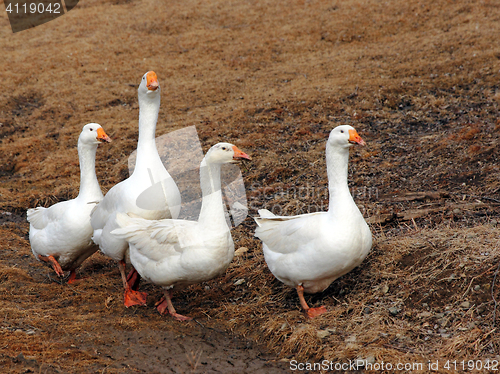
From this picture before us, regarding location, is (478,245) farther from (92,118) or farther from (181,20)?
(181,20)

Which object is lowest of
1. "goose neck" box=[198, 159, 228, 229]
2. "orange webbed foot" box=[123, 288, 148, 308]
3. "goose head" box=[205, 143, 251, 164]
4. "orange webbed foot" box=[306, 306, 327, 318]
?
"orange webbed foot" box=[123, 288, 148, 308]

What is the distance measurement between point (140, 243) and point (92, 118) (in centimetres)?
888

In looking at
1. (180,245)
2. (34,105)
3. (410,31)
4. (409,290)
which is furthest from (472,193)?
(34,105)

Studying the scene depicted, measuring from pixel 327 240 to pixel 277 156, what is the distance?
17.4ft

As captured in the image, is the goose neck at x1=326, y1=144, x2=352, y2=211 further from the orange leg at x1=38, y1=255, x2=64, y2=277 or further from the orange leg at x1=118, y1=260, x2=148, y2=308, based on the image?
the orange leg at x1=38, y1=255, x2=64, y2=277

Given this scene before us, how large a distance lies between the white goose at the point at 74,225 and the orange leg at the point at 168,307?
1.61 metres

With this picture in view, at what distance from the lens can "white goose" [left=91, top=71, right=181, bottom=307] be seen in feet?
20.8

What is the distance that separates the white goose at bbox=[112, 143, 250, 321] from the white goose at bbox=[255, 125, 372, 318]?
2.14ft

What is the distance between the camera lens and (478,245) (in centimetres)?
566

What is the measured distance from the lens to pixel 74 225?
7.02m

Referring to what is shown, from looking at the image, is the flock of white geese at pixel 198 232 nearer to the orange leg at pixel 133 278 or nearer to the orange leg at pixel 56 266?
the orange leg at pixel 133 278

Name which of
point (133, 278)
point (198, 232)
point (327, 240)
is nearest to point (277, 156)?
point (133, 278)

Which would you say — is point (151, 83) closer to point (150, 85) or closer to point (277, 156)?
point (150, 85)

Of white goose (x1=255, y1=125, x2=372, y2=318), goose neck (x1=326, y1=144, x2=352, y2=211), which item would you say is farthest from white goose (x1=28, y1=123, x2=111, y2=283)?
goose neck (x1=326, y1=144, x2=352, y2=211)
